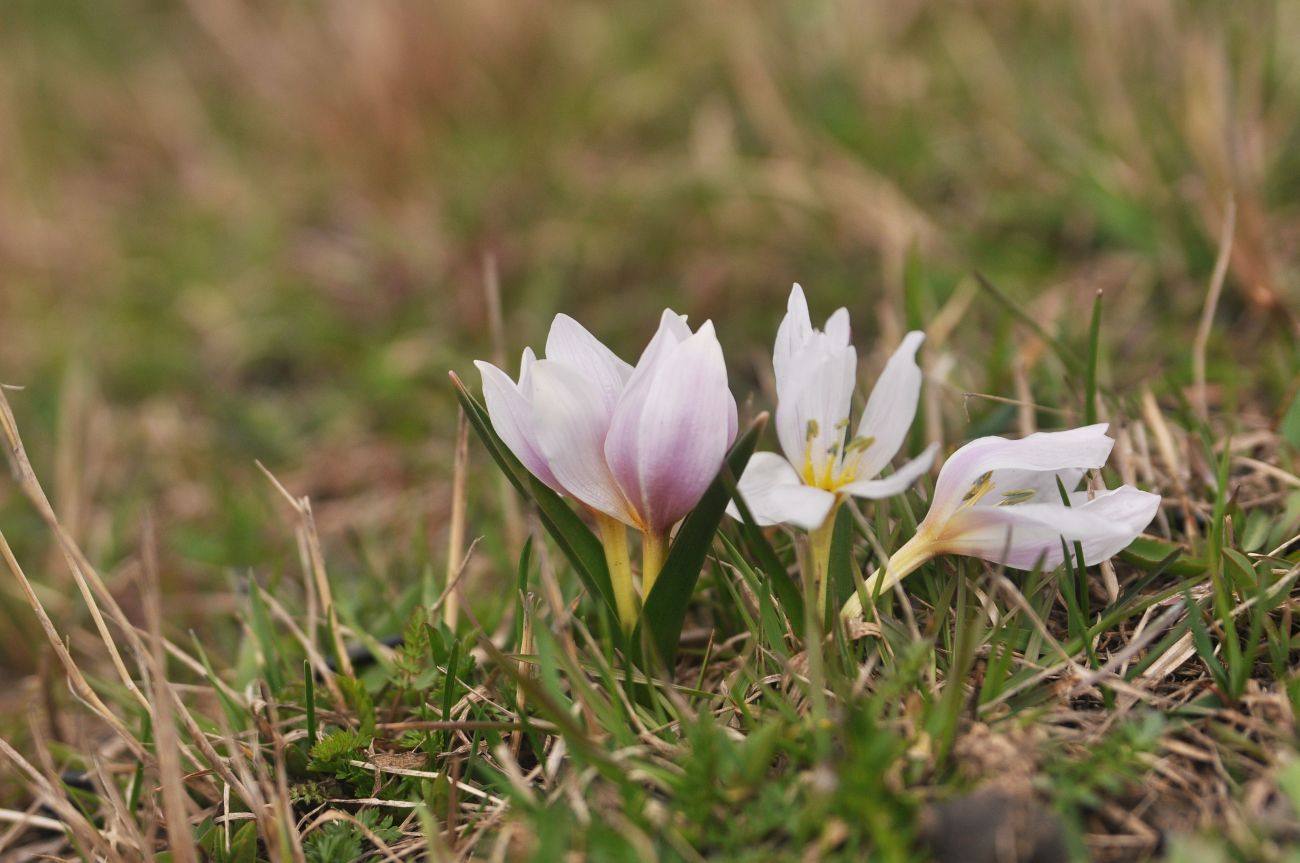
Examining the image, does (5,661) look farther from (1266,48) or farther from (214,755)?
(1266,48)

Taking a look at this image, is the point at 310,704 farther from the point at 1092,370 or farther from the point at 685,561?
the point at 1092,370

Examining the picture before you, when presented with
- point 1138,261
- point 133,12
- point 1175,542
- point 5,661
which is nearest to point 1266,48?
point 1138,261

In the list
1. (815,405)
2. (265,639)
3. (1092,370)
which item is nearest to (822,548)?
(815,405)

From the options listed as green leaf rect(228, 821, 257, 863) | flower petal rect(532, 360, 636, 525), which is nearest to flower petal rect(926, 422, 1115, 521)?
flower petal rect(532, 360, 636, 525)

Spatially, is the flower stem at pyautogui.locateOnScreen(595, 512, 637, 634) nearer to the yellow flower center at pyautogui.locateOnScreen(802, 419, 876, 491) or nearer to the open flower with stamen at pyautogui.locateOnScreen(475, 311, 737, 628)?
the open flower with stamen at pyautogui.locateOnScreen(475, 311, 737, 628)

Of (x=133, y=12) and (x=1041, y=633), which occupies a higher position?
(x=133, y=12)

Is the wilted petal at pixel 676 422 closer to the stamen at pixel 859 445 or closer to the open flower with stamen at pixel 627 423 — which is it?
the open flower with stamen at pixel 627 423
